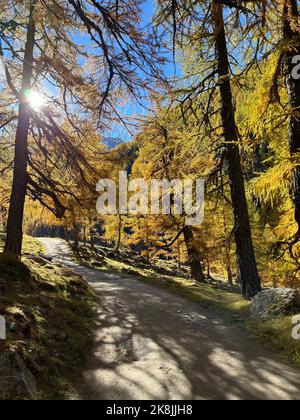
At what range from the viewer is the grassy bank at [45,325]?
4.65 m

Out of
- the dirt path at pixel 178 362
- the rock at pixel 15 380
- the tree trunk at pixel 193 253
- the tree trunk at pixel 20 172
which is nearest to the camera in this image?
the rock at pixel 15 380

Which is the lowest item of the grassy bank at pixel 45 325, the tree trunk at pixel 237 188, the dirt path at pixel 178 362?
the dirt path at pixel 178 362

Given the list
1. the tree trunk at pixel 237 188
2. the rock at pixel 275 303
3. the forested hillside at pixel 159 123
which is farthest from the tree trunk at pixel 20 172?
the rock at pixel 275 303

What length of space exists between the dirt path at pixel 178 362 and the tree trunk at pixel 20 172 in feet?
10.9

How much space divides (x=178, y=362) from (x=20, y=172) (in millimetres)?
→ 7269

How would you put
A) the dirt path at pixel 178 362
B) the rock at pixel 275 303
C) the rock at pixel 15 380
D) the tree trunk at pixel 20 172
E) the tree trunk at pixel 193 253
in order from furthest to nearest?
the tree trunk at pixel 193 253
the tree trunk at pixel 20 172
the rock at pixel 275 303
the dirt path at pixel 178 362
the rock at pixel 15 380

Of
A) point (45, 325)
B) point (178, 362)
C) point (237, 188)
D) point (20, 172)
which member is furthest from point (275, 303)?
point (20, 172)

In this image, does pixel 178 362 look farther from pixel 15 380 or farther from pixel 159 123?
pixel 159 123

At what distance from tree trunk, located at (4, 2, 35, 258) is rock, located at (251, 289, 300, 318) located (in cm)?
689

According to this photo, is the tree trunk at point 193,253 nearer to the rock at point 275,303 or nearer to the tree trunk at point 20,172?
the rock at point 275,303

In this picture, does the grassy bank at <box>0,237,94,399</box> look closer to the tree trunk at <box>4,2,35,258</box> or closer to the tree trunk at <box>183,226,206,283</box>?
the tree trunk at <box>4,2,35,258</box>
